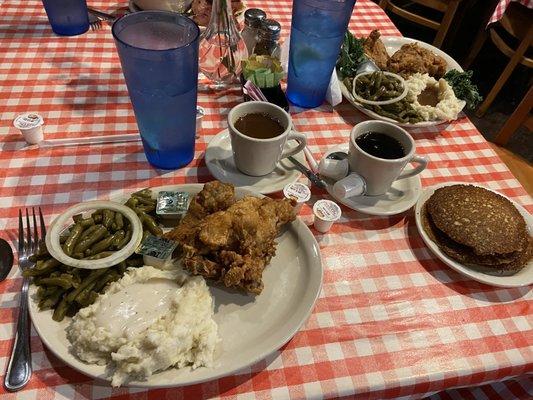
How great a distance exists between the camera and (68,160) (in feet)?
4.95

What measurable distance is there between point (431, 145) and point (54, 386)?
A: 1.65 metres

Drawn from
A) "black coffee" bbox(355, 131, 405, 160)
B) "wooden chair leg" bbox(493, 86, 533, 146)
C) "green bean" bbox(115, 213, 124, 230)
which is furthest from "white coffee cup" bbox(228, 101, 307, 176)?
"wooden chair leg" bbox(493, 86, 533, 146)

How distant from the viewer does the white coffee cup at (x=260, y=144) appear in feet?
4.45

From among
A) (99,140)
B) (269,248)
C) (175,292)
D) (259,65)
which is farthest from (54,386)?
(259,65)

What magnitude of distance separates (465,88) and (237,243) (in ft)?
4.84

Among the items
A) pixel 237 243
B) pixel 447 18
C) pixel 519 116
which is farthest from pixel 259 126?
pixel 447 18

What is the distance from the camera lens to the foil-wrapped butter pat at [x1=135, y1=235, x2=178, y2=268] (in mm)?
1111

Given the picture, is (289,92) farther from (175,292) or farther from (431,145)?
(175,292)

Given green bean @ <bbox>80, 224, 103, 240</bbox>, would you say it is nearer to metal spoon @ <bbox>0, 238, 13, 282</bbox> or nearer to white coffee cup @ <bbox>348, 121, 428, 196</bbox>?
metal spoon @ <bbox>0, 238, 13, 282</bbox>

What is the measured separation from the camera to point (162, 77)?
1263 mm

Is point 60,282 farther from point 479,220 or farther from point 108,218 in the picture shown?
point 479,220

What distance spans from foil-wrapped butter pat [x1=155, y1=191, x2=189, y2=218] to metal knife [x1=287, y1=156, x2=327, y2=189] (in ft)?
1.49

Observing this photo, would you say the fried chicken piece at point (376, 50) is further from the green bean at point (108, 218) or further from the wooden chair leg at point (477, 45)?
the wooden chair leg at point (477, 45)

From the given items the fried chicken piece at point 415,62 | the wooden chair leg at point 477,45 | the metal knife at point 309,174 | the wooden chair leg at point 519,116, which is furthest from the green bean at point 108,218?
the wooden chair leg at point 477,45
